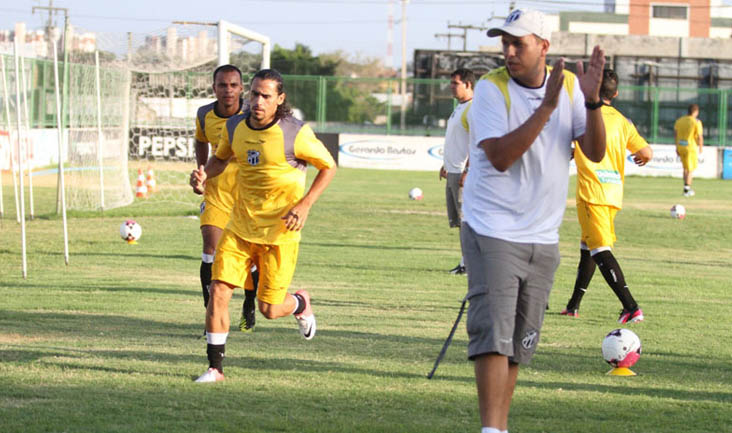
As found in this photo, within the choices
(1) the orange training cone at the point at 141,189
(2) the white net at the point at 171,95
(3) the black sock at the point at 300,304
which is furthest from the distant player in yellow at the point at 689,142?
(3) the black sock at the point at 300,304

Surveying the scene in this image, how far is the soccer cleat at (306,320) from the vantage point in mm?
7602

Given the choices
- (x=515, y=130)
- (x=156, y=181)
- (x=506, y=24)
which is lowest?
(x=156, y=181)

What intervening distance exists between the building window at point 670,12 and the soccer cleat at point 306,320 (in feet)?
309

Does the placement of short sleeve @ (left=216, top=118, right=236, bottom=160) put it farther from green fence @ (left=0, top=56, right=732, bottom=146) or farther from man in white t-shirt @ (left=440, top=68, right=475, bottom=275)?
green fence @ (left=0, top=56, right=732, bottom=146)

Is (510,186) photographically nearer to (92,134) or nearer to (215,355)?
(215,355)

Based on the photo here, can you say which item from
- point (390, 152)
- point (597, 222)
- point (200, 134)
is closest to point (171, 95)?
point (390, 152)

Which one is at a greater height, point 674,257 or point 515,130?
point 515,130

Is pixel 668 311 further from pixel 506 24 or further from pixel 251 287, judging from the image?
pixel 506 24

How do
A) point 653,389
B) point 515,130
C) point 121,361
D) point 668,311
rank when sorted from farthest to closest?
1. point 668,311
2. point 121,361
3. point 653,389
4. point 515,130

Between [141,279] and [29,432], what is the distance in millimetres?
6364

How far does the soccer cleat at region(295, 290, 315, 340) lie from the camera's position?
24.9 ft

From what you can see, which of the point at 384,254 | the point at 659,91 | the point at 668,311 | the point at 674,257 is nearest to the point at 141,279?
the point at 384,254

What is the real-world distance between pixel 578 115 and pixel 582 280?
5.06 meters

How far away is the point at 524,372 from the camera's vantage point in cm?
700
